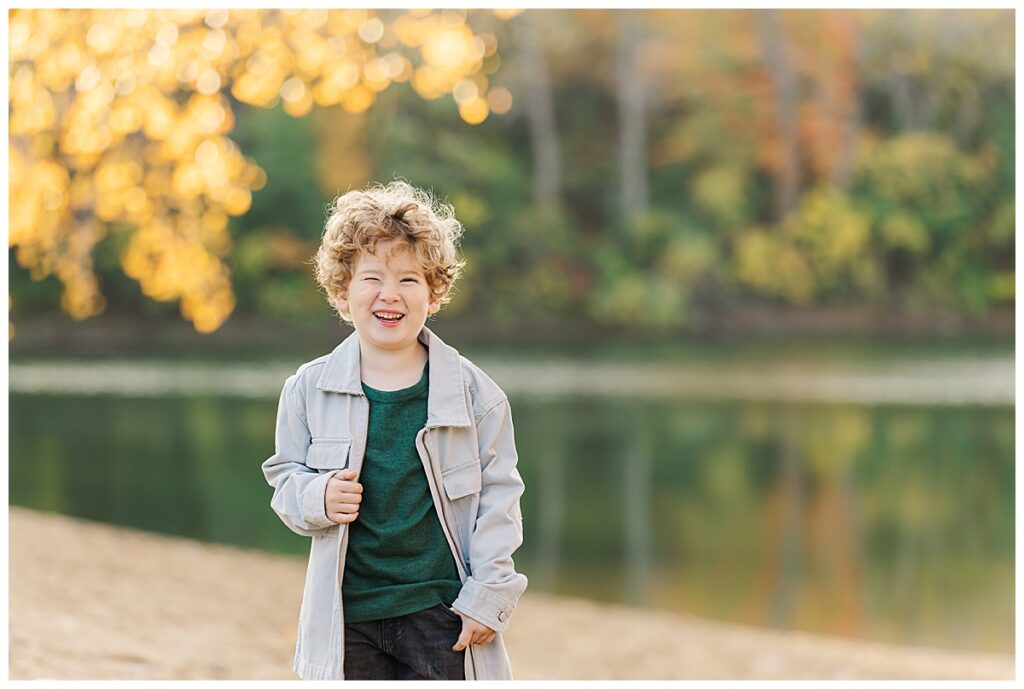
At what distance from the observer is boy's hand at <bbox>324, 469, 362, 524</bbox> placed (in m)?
1.76

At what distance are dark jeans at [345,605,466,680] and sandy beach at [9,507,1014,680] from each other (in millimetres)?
1505

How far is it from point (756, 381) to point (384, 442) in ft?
47.8

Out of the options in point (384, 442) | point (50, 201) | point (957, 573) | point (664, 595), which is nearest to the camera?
point (384, 442)

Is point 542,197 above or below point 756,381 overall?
above

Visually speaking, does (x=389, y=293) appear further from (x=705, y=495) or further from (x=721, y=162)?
(x=721, y=162)

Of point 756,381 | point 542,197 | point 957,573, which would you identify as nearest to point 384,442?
point 957,573

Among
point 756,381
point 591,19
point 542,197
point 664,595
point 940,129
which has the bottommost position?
point 664,595

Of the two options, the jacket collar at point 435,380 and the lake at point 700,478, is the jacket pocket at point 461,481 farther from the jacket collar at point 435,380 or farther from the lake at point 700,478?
the lake at point 700,478

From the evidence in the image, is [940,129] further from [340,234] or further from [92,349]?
[340,234]

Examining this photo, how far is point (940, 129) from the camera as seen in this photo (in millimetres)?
19984

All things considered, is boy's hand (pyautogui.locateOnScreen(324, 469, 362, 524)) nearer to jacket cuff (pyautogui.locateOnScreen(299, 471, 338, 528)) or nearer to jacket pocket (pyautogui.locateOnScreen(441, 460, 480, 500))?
jacket cuff (pyautogui.locateOnScreen(299, 471, 338, 528))

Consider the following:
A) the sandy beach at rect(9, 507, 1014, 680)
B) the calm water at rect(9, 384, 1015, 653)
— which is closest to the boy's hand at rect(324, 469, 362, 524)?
the sandy beach at rect(9, 507, 1014, 680)

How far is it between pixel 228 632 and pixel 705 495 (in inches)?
296

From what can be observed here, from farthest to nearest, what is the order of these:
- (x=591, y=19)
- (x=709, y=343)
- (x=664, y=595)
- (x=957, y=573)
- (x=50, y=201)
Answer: (x=591, y=19), (x=709, y=343), (x=957, y=573), (x=664, y=595), (x=50, y=201)
